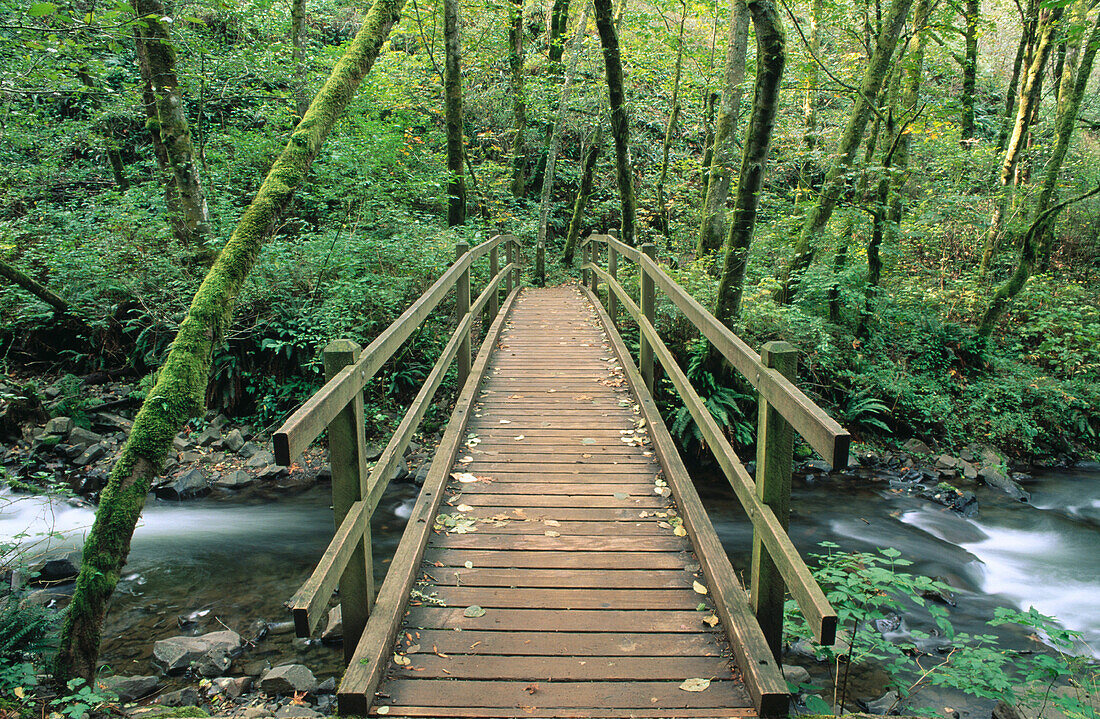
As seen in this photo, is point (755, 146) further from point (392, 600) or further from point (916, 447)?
point (916, 447)

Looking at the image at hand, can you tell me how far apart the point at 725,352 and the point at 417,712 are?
2.20 meters

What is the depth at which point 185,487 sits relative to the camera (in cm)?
805

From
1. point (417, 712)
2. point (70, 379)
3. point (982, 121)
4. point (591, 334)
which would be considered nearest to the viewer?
point (417, 712)

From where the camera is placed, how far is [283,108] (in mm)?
11289

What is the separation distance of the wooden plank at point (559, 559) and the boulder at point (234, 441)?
6.76 m

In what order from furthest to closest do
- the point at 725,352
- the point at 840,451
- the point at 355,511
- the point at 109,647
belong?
the point at 109,647
the point at 725,352
the point at 355,511
the point at 840,451

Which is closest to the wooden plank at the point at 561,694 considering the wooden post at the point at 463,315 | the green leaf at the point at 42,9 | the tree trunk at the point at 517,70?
the green leaf at the point at 42,9

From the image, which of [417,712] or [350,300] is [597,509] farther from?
[350,300]

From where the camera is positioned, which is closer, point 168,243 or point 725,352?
point 725,352

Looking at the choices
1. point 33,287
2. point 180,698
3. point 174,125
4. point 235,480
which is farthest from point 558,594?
point 33,287

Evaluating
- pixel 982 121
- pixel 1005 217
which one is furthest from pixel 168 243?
pixel 982 121

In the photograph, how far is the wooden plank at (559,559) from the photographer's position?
3410 millimetres

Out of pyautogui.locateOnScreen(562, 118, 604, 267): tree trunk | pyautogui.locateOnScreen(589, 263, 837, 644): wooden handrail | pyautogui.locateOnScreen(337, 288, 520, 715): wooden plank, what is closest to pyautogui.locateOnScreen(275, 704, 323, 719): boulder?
pyautogui.locateOnScreen(337, 288, 520, 715): wooden plank

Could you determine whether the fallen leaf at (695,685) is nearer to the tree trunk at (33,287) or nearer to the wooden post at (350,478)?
the wooden post at (350,478)
